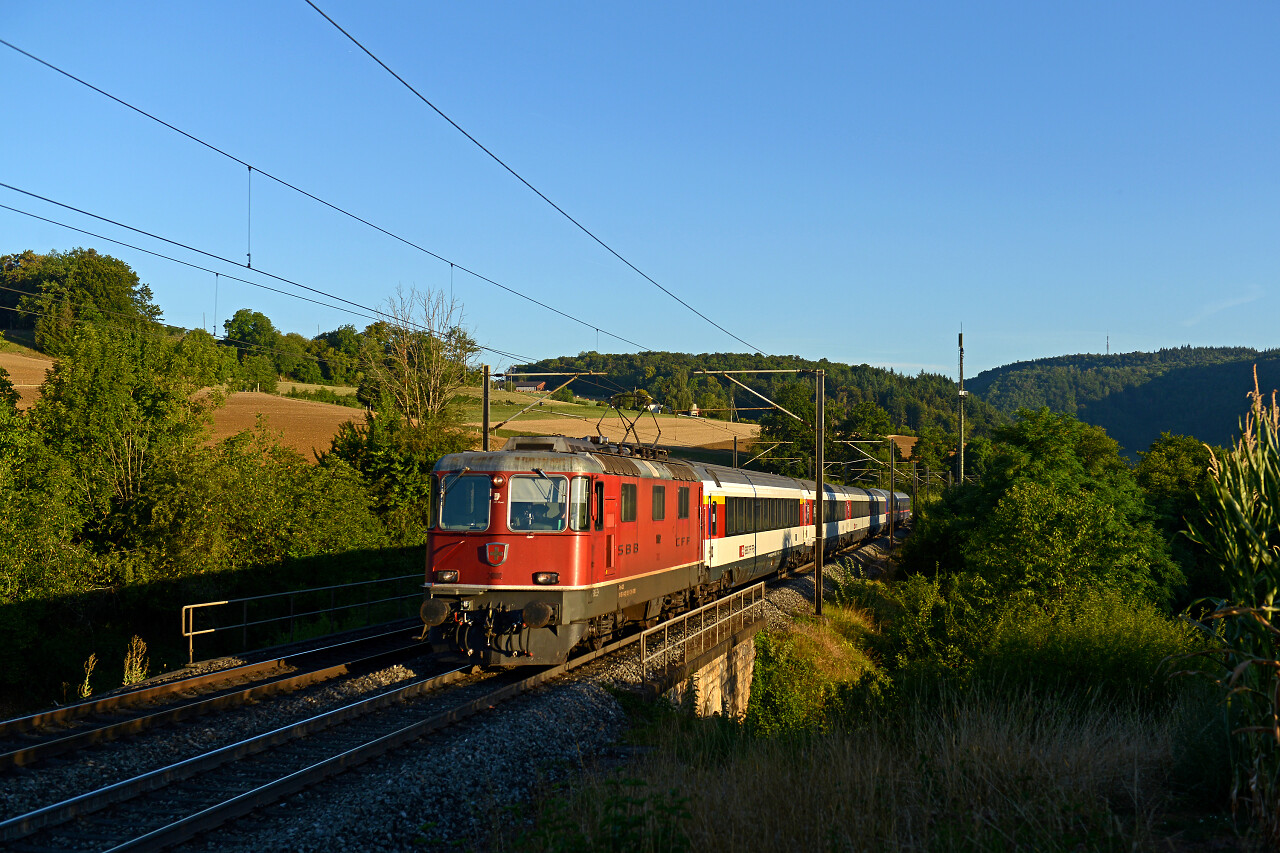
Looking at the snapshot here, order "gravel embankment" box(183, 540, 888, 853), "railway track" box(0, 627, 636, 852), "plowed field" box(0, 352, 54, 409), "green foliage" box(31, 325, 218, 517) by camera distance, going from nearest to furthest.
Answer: "railway track" box(0, 627, 636, 852)
"gravel embankment" box(183, 540, 888, 853)
"green foliage" box(31, 325, 218, 517)
"plowed field" box(0, 352, 54, 409)

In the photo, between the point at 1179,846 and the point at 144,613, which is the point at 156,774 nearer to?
the point at 1179,846

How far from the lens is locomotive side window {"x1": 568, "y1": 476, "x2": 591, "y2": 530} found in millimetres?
13578

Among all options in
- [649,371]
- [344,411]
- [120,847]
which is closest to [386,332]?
[344,411]

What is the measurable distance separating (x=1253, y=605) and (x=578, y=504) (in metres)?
9.23

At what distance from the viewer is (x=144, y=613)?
1031 inches

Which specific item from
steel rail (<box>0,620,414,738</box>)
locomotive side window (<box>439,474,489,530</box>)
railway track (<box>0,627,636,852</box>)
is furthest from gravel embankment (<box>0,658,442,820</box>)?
locomotive side window (<box>439,474,489,530</box>)

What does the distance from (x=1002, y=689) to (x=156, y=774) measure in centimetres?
1046

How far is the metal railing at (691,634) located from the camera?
1423cm

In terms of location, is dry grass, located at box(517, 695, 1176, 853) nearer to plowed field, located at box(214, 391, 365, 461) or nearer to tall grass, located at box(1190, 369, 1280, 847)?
tall grass, located at box(1190, 369, 1280, 847)

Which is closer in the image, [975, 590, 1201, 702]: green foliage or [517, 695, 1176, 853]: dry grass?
[517, 695, 1176, 853]: dry grass

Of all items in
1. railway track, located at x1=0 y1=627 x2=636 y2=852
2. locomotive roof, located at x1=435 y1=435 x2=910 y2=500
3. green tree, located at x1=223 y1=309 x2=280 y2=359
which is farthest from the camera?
green tree, located at x1=223 y1=309 x2=280 y2=359

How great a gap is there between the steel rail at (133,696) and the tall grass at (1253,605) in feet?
36.5

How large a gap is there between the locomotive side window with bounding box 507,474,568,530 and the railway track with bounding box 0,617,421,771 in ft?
11.4

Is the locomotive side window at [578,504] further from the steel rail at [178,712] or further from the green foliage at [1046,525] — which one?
the green foliage at [1046,525]
